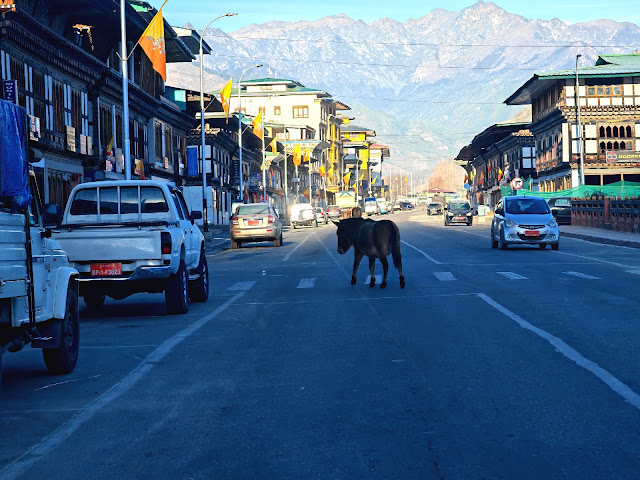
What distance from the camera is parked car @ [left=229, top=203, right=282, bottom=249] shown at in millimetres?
38531

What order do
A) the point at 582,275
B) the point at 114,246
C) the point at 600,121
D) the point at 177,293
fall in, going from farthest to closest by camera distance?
the point at 600,121 → the point at 582,275 → the point at 177,293 → the point at 114,246

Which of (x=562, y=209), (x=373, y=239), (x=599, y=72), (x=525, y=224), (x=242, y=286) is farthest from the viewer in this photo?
(x=599, y=72)

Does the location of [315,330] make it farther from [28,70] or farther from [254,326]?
[28,70]

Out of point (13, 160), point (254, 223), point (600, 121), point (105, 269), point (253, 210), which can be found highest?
point (600, 121)

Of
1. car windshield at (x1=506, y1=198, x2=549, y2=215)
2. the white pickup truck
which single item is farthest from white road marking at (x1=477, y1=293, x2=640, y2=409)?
car windshield at (x1=506, y1=198, x2=549, y2=215)

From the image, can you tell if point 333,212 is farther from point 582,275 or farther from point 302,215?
point 582,275

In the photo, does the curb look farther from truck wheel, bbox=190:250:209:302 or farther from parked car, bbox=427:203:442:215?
parked car, bbox=427:203:442:215

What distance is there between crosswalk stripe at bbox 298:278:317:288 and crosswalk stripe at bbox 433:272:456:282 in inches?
105

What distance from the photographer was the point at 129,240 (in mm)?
13789

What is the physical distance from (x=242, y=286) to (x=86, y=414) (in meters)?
12.8

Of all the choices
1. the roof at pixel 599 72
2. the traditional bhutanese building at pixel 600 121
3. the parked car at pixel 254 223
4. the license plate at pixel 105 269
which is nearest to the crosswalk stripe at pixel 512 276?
the license plate at pixel 105 269

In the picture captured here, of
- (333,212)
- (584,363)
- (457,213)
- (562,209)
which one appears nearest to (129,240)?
(584,363)

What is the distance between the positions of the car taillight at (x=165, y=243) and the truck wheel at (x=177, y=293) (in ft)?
1.81

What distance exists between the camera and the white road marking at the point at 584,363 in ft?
24.2
